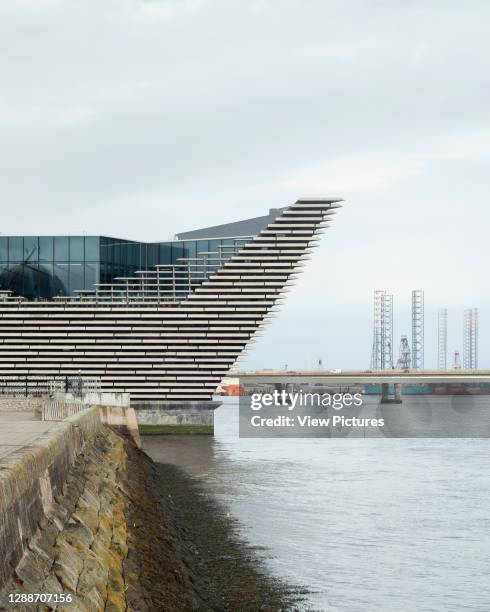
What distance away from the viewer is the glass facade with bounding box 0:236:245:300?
312ft

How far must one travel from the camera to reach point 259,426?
108312 mm


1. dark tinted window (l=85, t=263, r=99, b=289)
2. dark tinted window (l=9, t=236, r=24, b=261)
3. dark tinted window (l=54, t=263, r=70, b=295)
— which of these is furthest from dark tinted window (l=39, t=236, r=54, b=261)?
dark tinted window (l=85, t=263, r=99, b=289)

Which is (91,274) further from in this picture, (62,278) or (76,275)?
(62,278)

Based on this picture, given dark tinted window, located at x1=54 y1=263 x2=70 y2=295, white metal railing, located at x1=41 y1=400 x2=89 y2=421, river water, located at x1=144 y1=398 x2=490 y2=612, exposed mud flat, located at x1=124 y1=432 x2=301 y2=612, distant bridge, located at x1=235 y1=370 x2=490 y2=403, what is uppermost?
dark tinted window, located at x1=54 y1=263 x2=70 y2=295

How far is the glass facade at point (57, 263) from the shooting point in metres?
95.0

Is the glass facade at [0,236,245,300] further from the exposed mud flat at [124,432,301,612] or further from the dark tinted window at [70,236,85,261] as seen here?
the exposed mud flat at [124,432,301,612]

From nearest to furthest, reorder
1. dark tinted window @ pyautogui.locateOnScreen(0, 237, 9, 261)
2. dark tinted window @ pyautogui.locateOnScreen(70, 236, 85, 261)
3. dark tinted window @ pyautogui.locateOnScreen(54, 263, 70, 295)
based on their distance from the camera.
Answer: dark tinted window @ pyautogui.locateOnScreen(54, 263, 70, 295) → dark tinted window @ pyautogui.locateOnScreen(70, 236, 85, 261) → dark tinted window @ pyautogui.locateOnScreen(0, 237, 9, 261)

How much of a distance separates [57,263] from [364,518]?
213 feet

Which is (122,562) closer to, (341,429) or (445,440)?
(445,440)

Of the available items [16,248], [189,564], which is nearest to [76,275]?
[16,248]

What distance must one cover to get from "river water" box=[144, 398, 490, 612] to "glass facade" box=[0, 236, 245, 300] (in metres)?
29.2

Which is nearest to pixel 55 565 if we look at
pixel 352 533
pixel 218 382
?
pixel 352 533

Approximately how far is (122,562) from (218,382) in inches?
2733

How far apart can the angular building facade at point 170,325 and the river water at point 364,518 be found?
16.9 metres
